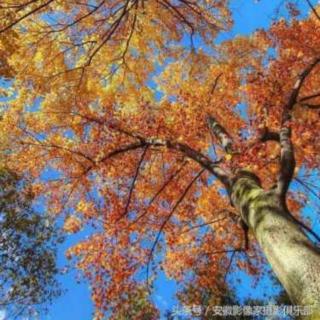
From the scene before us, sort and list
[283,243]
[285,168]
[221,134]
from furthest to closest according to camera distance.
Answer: [221,134] → [285,168] → [283,243]

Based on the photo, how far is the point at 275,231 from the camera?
5184mm

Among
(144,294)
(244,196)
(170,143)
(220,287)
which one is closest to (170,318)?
(220,287)

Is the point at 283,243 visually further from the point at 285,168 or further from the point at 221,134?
the point at 221,134

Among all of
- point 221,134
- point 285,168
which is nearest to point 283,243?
point 285,168

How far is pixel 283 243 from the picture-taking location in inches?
195

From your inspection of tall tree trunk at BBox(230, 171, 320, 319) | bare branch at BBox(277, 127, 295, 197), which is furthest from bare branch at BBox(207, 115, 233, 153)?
tall tree trunk at BBox(230, 171, 320, 319)

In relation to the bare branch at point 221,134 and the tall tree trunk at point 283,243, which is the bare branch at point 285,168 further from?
the bare branch at point 221,134

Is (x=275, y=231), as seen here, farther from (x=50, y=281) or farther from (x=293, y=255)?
(x=50, y=281)

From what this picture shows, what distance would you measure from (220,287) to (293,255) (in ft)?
30.0

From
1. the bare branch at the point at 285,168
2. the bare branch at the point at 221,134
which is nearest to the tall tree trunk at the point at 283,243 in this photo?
the bare branch at the point at 285,168

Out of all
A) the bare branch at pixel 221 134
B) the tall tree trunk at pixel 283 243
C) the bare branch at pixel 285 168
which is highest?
the bare branch at pixel 221 134

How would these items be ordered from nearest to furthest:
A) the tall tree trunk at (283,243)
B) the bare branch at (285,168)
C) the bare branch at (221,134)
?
1. the tall tree trunk at (283,243)
2. the bare branch at (285,168)
3. the bare branch at (221,134)

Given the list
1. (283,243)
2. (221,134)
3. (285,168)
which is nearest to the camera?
(283,243)

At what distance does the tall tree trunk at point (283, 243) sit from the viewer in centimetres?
432
